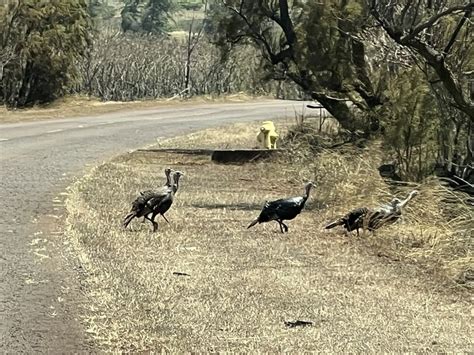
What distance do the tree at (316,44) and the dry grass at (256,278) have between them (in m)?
4.47

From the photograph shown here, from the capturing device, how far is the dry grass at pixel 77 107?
1211 inches

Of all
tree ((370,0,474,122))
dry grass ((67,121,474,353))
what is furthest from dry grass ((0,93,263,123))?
tree ((370,0,474,122))

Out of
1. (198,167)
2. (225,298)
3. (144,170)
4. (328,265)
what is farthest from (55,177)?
(225,298)

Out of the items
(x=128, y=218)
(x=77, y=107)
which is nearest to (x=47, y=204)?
(x=128, y=218)

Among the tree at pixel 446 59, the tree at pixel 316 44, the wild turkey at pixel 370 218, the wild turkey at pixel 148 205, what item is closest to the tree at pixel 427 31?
the tree at pixel 446 59

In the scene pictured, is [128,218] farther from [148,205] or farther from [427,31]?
[427,31]

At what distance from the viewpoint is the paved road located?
740 cm

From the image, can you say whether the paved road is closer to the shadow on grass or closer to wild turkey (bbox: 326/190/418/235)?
the shadow on grass

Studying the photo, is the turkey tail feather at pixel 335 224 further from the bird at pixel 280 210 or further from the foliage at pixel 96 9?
the foliage at pixel 96 9

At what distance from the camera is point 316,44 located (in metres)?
20.9

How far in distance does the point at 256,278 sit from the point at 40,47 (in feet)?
84.6

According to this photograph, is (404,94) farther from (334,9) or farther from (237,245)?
(237,245)

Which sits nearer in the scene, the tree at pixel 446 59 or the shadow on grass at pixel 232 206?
the tree at pixel 446 59

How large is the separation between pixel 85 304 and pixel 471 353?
3.23m
